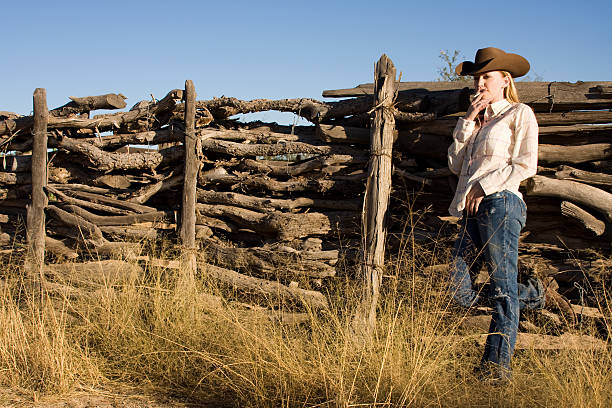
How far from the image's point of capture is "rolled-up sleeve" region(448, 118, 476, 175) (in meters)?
4.05

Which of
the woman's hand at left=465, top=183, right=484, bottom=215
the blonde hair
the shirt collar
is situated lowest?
the woman's hand at left=465, top=183, right=484, bottom=215

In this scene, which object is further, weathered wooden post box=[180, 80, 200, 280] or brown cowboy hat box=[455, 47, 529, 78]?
weathered wooden post box=[180, 80, 200, 280]

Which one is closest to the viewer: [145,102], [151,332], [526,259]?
[151,332]

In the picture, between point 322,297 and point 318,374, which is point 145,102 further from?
point 318,374

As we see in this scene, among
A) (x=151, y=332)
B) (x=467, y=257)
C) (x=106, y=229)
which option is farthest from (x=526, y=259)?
(x=106, y=229)

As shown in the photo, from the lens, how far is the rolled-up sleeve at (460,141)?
4055 millimetres

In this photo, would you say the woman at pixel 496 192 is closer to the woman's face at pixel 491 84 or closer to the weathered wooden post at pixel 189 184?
the woman's face at pixel 491 84

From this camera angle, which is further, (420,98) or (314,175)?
(314,175)

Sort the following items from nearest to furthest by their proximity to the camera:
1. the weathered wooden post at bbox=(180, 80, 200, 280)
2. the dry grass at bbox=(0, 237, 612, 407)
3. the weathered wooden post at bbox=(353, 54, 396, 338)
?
the dry grass at bbox=(0, 237, 612, 407)
the weathered wooden post at bbox=(353, 54, 396, 338)
the weathered wooden post at bbox=(180, 80, 200, 280)

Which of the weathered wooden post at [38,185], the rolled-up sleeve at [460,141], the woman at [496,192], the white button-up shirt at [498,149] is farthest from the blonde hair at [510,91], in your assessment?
the weathered wooden post at [38,185]

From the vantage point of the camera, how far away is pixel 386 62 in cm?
517

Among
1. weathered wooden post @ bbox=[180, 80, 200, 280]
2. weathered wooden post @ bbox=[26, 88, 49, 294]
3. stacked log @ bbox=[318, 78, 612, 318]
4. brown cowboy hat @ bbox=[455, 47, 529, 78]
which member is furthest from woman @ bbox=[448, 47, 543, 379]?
weathered wooden post @ bbox=[26, 88, 49, 294]

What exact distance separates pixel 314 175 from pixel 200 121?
1.31m

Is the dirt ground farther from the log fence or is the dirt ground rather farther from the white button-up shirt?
the white button-up shirt
